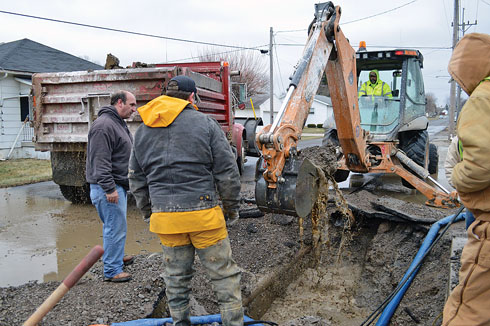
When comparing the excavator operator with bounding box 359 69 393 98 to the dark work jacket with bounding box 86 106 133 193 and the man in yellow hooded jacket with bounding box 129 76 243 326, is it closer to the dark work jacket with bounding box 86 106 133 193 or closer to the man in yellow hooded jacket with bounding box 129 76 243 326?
the dark work jacket with bounding box 86 106 133 193

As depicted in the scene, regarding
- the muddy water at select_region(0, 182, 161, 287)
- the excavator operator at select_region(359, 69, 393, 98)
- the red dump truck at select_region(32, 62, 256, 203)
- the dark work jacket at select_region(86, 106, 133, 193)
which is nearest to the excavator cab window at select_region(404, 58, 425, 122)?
the excavator operator at select_region(359, 69, 393, 98)

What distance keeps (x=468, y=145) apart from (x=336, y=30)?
8.80 feet

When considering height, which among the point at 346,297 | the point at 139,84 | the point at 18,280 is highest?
the point at 139,84

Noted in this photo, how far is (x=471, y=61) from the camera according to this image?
2.27m

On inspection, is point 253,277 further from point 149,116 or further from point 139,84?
point 139,84

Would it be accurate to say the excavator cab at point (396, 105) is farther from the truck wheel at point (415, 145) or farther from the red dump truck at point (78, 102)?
the red dump truck at point (78, 102)

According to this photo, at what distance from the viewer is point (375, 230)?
5961 mm

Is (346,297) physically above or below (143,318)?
below

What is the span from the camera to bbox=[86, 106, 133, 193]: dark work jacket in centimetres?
396

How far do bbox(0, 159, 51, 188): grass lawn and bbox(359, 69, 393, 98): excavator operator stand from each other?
837cm

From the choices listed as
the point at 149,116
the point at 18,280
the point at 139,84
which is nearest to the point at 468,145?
the point at 149,116

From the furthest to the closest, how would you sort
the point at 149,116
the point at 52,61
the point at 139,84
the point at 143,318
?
the point at 52,61, the point at 139,84, the point at 143,318, the point at 149,116

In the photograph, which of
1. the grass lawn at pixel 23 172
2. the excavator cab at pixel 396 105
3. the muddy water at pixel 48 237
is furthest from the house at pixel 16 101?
the excavator cab at pixel 396 105

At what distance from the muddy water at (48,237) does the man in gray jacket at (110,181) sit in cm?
113
